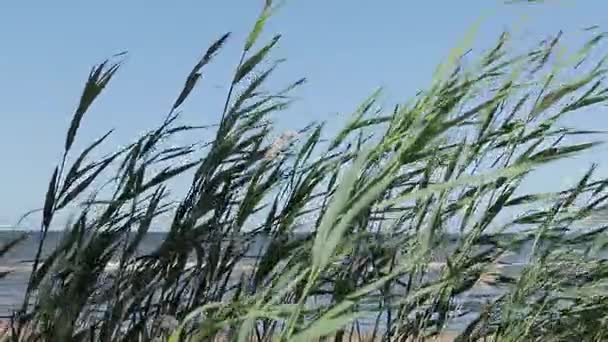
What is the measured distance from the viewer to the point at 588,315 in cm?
310

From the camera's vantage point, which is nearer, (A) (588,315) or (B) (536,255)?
(B) (536,255)

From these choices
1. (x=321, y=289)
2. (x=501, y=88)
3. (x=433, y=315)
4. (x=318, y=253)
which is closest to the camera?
(x=318, y=253)

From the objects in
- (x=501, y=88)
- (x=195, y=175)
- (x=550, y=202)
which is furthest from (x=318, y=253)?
(x=550, y=202)

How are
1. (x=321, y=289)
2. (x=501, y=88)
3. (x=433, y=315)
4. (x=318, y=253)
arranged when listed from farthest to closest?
(x=433, y=315)
(x=321, y=289)
(x=501, y=88)
(x=318, y=253)

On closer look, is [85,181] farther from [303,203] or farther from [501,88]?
[501,88]

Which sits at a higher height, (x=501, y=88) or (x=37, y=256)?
(x=501, y=88)

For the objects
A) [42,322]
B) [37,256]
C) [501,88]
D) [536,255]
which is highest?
[501,88]

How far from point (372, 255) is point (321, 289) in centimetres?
18

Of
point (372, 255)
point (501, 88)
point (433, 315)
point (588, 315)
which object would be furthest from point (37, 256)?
point (588, 315)

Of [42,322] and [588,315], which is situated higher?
[588,315]

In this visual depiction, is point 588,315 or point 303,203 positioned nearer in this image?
point 303,203

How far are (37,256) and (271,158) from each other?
71 centimetres

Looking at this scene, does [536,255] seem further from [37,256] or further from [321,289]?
[37,256]

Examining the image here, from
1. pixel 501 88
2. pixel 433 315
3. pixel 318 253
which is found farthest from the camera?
pixel 433 315
